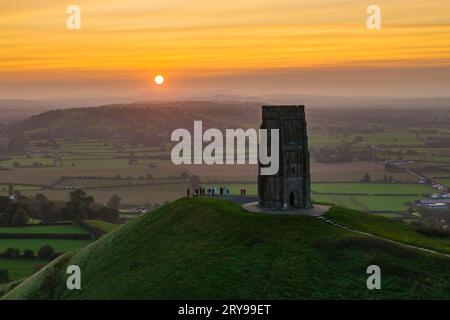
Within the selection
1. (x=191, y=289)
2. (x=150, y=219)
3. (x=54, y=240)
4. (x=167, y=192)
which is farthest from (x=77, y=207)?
(x=191, y=289)

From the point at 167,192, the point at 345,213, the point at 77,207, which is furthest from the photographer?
the point at 167,192

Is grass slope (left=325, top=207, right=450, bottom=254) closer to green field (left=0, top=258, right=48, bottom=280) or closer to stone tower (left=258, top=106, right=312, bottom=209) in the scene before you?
stone tower (left=258, top=106, right=312, bottom=209)

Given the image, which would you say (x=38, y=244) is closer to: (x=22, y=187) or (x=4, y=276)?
(x=4, y=276)

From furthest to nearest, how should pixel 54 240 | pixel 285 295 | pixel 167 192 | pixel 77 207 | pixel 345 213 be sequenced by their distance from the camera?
1. pixel 167 192
2. pixel 77 207
3. pixel 54 240
4. pixel 345 213
5. pixel 285 295

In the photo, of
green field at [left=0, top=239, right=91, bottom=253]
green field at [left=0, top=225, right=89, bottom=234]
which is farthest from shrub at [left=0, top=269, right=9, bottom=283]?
green field at [left=0, top=225, right=89, bottom=234]

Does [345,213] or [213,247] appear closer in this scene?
[213,247]
